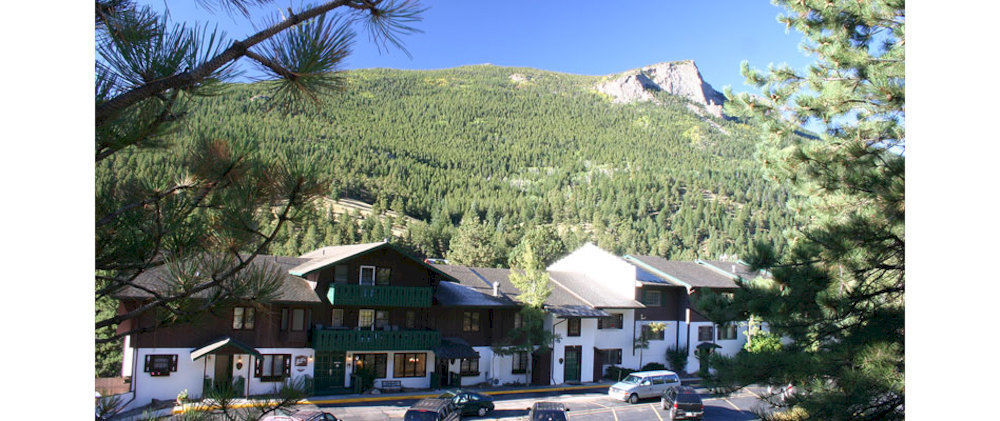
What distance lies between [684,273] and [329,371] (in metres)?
21.4

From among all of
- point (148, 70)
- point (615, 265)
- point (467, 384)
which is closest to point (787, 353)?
point (148, 70)

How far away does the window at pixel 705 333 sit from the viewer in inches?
1383

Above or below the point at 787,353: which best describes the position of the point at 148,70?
above

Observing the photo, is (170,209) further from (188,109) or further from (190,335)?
(190,335)

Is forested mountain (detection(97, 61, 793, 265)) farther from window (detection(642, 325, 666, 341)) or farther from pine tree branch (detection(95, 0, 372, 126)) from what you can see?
pine tree branch (detection(95, 0, 372, 126))

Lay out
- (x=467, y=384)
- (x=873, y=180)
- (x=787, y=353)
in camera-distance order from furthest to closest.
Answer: (x=467, y=384)
(x=787, y=353)
(x=873, y=180)

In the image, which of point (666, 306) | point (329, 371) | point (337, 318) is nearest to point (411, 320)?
point (337, 318)

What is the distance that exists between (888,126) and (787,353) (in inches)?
138

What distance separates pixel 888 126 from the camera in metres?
8.35

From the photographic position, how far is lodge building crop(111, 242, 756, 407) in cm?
2191

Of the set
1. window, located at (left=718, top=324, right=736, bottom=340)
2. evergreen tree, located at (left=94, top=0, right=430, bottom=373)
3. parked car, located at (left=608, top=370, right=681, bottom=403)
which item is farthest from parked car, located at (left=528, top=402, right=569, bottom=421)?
window, located at (left=718, top=324, right=736, bottom=340)

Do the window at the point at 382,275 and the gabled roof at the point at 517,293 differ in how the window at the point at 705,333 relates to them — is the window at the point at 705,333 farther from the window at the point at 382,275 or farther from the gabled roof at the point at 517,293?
the window at the point at 382,275

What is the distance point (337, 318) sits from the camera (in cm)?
2520

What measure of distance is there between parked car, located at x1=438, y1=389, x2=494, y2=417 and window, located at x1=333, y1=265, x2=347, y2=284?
22.7 feet
